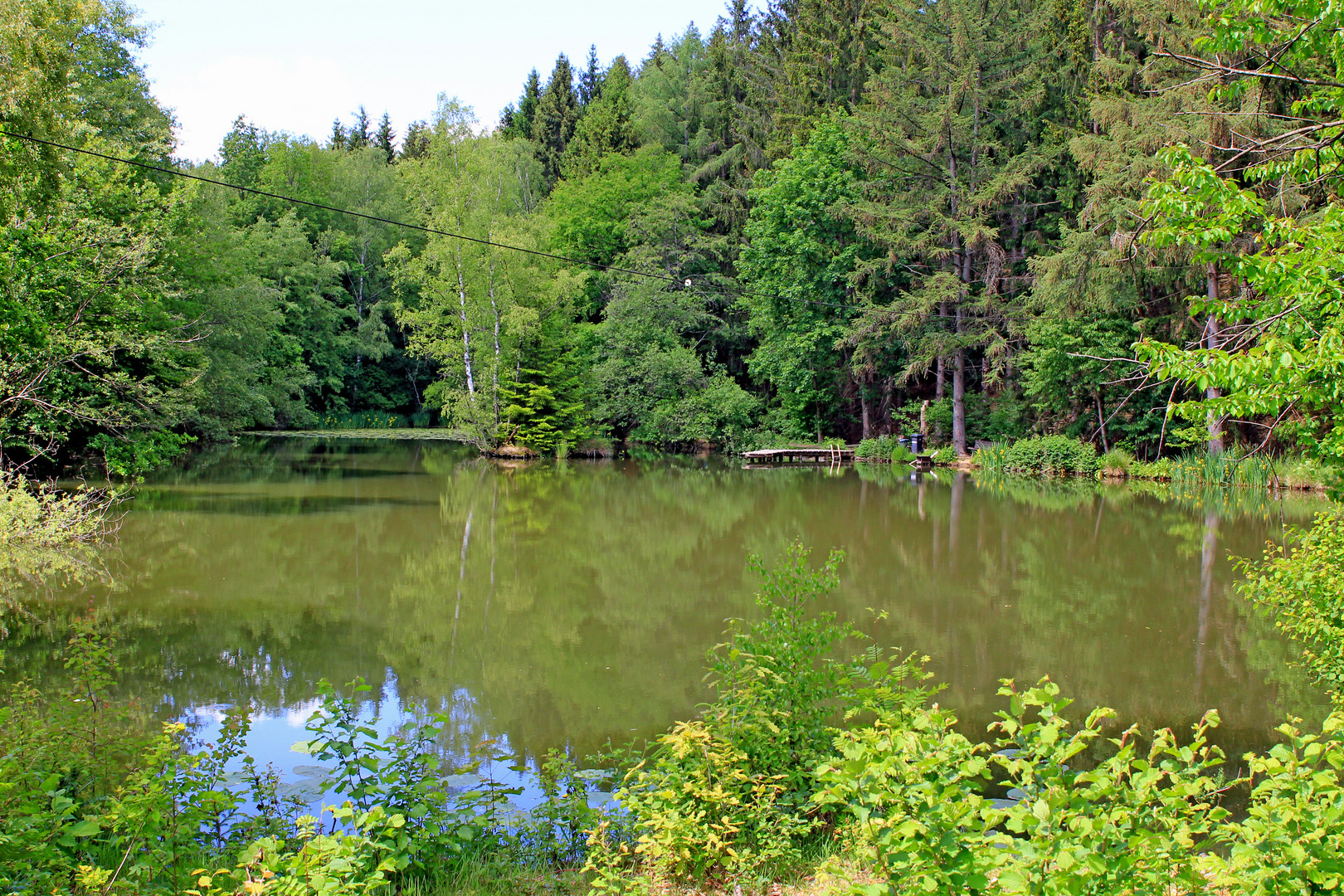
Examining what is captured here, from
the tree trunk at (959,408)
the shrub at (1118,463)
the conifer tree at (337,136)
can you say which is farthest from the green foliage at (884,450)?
the conifer tree at (337,136)

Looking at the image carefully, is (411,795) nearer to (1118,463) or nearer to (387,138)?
(1118,463)

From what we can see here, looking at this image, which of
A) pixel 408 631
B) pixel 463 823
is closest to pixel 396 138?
pixel 408 631

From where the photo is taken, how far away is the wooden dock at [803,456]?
32.5 m

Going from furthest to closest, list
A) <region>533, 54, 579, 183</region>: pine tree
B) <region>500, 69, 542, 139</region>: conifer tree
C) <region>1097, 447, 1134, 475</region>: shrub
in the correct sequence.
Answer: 1. <region>500, 69, 542, 139</region>: conifer tree
2. <region>533, 54, 579, 183</region>: pine tree
3. <region>1097, 447, 1134, 475</region>: shrub

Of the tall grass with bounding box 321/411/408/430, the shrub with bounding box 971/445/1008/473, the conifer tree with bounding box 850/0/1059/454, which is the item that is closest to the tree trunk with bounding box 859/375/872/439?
the conifer tree with bounding box 850/0/1059/454

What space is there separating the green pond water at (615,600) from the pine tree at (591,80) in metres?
47.0

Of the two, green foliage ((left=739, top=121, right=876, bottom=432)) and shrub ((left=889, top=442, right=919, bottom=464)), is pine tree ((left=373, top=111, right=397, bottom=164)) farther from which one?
shrub ((left=889, top=442, right=919, bottom=464))

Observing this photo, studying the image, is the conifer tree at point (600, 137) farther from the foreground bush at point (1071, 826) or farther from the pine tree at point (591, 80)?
the foreground bush at point (1071, 826)

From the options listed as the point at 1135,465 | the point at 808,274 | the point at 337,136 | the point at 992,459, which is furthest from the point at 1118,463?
the point at 337,136

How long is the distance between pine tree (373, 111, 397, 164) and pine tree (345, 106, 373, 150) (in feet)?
2.98

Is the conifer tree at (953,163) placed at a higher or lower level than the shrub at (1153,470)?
higher

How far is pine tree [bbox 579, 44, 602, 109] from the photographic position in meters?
62.1

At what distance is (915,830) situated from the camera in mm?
2430

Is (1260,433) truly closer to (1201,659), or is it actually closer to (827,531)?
(827,531)
